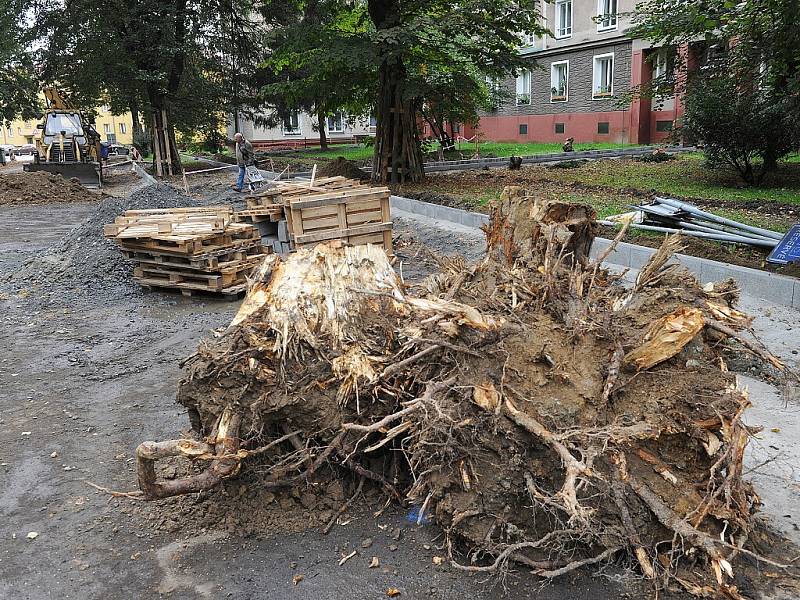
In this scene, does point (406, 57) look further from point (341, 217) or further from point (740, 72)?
point (341, 217)

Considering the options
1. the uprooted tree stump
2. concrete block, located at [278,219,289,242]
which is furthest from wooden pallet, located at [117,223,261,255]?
the uprooted tree stump

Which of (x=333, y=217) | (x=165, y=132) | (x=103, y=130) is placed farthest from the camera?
(x=103, y=130)

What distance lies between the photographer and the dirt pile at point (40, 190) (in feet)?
75.4

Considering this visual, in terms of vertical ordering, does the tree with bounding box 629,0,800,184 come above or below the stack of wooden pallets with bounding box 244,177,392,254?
above

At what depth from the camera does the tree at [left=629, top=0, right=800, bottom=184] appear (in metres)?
10.2

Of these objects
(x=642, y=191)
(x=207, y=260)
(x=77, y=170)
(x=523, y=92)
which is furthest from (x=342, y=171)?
(x=523, y=92)

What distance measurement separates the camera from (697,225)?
1016 centimetres

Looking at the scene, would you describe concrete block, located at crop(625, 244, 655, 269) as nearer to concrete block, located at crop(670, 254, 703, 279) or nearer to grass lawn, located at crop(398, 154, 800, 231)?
concrete block, located at crop(670, 254, 703, 279)

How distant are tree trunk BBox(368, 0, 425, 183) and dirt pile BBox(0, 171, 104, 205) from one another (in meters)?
10.8

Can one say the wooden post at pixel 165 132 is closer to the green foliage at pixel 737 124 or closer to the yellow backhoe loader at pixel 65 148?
the yellow backhoe loader at pixel 65 148

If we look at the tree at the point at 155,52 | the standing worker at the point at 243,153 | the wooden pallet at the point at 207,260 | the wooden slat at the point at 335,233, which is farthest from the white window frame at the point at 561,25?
the wooden pallet at the point at 207,260

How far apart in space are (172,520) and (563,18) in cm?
3586

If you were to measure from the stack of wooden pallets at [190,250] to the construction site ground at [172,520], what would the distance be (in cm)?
255

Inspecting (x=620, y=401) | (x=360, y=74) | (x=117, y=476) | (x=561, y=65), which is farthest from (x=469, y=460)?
(x=561, y=65)
